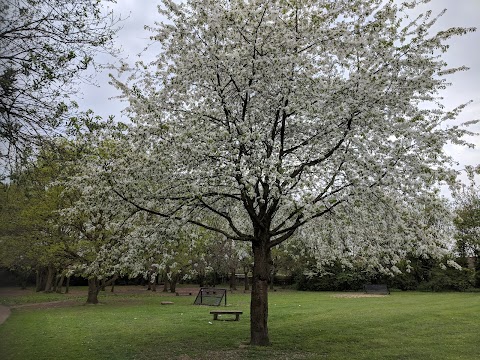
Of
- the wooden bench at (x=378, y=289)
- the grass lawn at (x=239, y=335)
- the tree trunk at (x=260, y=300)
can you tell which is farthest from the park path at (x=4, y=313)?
the wooden bench at (x=378, y=289)

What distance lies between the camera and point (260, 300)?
11625mm

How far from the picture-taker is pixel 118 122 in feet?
34.7

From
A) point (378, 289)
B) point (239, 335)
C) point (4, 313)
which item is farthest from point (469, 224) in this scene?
point (4, 313)

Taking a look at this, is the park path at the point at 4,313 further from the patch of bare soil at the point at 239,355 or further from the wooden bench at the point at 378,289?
the wooden bench at the point at 378,289

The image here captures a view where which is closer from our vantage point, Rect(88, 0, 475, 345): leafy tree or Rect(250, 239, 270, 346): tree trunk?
Rect(88, 0, 475, 345): leafy tree

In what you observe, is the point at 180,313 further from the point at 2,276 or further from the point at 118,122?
the point at 2,276

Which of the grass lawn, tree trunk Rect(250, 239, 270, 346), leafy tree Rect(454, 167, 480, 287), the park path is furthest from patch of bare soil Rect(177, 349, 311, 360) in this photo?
leafy tree Rect(454, 167, 480, 287)

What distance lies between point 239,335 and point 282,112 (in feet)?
24.7

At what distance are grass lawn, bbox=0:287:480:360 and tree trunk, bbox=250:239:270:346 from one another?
43 cm

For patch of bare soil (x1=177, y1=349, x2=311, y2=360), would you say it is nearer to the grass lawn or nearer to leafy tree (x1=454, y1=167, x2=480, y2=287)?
the grass lawn

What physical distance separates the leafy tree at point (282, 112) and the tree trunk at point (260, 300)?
0.05m

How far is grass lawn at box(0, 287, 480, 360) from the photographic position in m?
10.5

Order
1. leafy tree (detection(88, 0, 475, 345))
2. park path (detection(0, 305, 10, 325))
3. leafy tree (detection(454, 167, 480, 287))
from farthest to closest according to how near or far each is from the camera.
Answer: leafy tree (detection(454, 167, 480, 287)) → park path (detection(0, 305, 10, 325)) → leafy tree (detection(88, 0, 475, 345))

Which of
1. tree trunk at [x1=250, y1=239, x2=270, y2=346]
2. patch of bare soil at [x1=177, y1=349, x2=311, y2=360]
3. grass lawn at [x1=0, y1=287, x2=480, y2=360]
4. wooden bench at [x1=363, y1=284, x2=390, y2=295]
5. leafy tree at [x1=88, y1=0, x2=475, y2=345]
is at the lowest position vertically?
patch of bare soil at [x1=177, y1=349, x2=311, y2=360]
